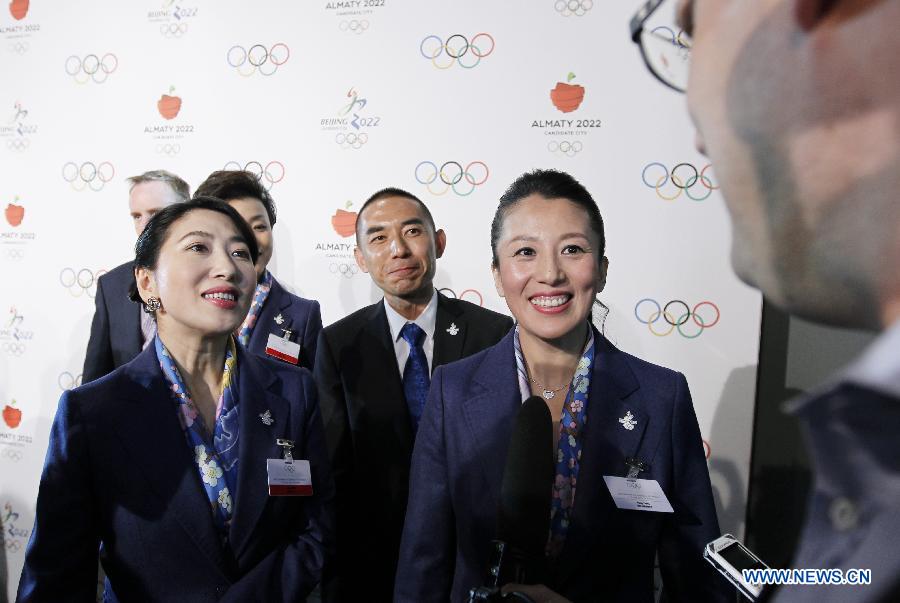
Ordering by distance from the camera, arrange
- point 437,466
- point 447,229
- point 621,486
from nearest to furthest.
→ point 621,486, point 437,466, point 447,229

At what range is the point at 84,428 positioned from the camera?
1.42 m

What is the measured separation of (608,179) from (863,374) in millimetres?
2497

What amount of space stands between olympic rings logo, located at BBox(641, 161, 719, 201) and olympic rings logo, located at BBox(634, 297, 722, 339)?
1.49 ft

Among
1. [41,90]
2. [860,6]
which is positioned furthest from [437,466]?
[41,90]

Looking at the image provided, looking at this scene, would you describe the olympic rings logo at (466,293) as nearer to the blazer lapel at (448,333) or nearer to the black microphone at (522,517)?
the blazer lapel at (448,333)

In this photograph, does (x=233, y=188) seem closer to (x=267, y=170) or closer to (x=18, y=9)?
(x=267, y=170)

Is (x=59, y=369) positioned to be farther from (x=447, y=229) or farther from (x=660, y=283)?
A: (x=660, y=283)

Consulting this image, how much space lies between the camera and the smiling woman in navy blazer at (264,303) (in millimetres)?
2482

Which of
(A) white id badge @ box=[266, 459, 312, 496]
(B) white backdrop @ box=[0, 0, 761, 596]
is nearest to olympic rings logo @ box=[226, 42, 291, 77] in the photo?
(B) white backdrop @ box=[0, 0, 761, 596]

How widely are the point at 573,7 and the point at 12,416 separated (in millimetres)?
3708

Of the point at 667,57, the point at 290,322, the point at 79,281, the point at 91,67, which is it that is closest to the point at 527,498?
the point at 667,57

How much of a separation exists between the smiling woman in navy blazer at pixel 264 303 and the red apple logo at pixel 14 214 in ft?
5.13

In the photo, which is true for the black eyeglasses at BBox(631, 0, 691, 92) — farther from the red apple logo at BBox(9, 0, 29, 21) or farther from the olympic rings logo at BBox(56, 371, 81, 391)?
the red apple logo at BBox(9, 0, 29, 21)

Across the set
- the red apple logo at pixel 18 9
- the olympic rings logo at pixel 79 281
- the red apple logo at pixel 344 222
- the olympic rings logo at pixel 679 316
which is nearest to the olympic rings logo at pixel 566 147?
the olympic rings logo at pixel 679 316
